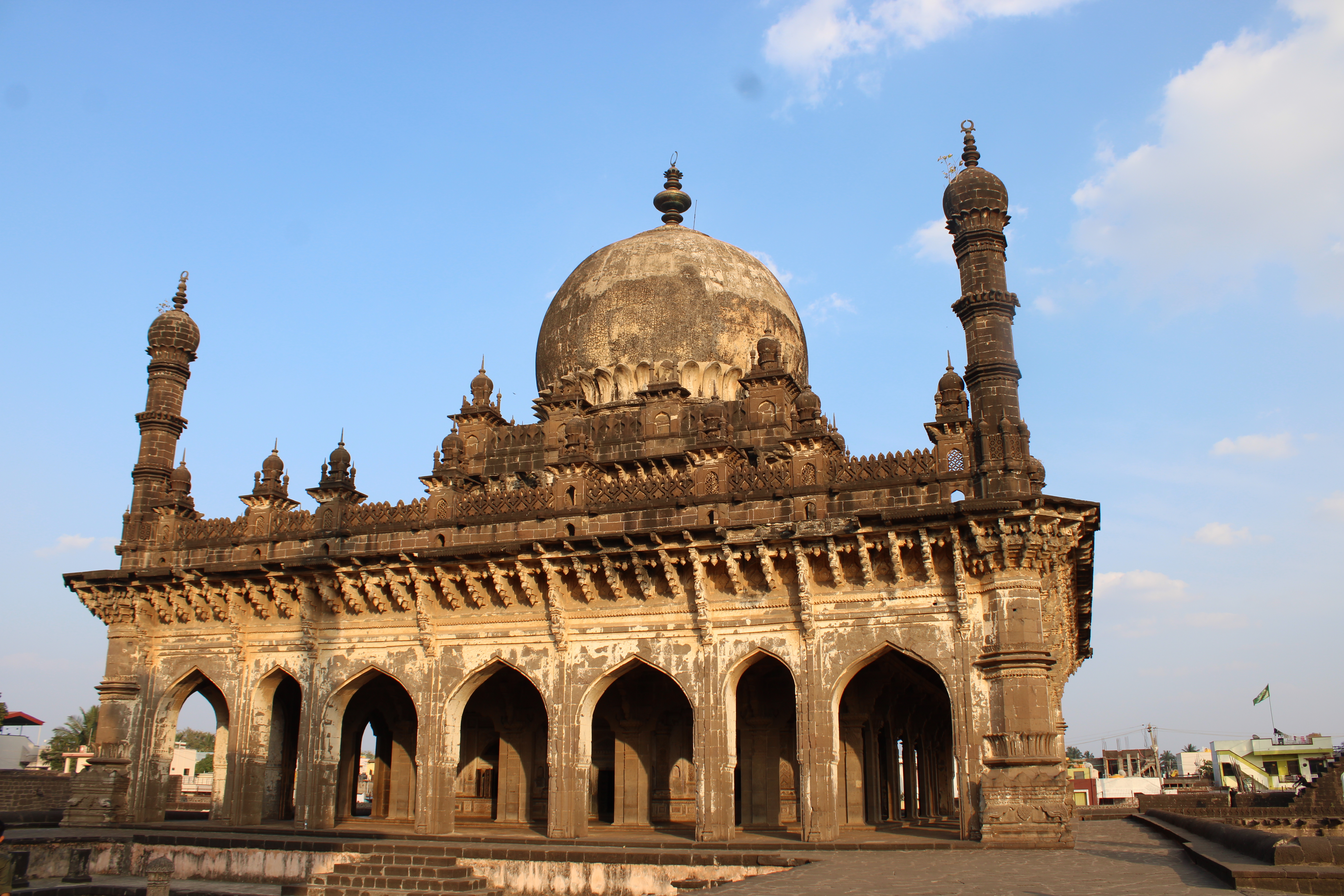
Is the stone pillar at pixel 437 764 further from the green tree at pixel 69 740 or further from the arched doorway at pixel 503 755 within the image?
the green tree at pixel 69 740

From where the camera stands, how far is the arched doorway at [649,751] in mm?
20219

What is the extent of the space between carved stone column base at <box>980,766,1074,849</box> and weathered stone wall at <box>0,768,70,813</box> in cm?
2373

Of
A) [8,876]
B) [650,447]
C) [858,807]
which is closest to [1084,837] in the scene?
[858,807]

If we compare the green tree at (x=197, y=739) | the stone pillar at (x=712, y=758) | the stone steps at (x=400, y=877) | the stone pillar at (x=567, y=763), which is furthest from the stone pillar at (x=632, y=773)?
the green tree at (x=197, y=739)

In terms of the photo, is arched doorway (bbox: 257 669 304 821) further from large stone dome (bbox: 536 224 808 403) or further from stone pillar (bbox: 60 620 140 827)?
large stone dome (bbox: 536 224 808 403)

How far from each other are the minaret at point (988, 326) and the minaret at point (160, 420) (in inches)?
649

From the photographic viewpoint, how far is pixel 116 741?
2152cm

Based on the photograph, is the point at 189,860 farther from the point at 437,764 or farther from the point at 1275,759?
the point at 1275,759

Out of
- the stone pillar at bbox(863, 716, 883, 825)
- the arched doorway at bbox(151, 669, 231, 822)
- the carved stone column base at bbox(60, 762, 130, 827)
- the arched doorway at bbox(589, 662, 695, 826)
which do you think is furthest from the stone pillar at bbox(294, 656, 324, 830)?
the stone pillar at bbox(863, 716, 883, 825)

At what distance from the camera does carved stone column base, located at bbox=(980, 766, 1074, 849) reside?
1481cm

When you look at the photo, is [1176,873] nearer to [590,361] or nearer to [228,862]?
[228,862]

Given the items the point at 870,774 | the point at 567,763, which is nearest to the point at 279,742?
the point at 567,763

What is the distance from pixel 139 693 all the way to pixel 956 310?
17706 mm

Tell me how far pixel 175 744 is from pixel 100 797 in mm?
2485
